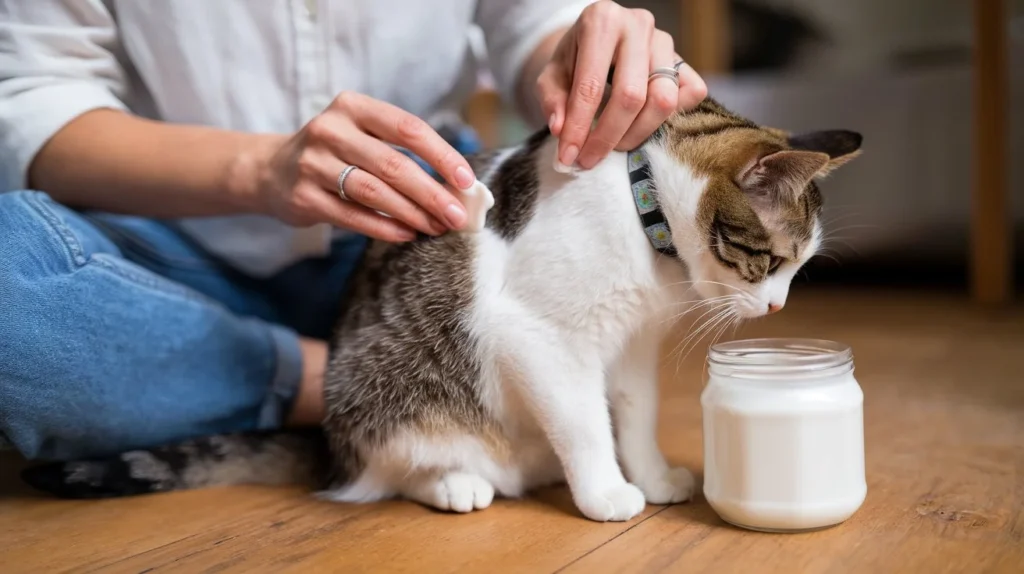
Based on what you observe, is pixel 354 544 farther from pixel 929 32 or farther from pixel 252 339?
pixel 929 32

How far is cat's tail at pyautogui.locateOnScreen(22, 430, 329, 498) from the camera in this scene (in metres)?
1.10

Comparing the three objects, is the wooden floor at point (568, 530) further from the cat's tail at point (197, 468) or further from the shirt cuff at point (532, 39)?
the shirt cuff at point (532, 39)

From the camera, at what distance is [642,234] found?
935 millimetres

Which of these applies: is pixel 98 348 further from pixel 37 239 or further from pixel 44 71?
pixel 44 71

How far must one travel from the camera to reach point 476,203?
38.4 inches

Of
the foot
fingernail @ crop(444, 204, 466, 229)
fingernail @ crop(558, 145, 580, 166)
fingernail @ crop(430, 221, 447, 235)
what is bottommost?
the foot

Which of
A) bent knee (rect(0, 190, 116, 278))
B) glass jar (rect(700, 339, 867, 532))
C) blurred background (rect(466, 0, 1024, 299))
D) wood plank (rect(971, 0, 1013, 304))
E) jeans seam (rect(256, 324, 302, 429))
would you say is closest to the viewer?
glass jar (rect(700, 339, 867, 532))

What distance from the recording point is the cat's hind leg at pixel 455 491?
0.99 meters

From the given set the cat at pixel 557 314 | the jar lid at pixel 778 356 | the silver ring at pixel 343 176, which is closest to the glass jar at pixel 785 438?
the jar lid at pixel 778 356

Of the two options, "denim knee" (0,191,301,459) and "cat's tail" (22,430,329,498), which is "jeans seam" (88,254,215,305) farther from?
"cat's tail" (22,430,329,498)

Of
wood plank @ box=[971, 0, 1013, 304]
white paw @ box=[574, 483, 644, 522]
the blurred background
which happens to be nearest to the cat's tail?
white paw @ box=[574, 483, 644, 522]

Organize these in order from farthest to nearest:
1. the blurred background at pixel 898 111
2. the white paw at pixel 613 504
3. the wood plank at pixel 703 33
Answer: the wood plank at pixel 703 33 < the blurred background at pixel 898 111 < the white paw at pixel 613 504

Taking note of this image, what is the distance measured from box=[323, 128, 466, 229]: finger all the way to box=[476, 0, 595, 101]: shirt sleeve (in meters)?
0.38

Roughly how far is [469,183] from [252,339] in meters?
0.48
